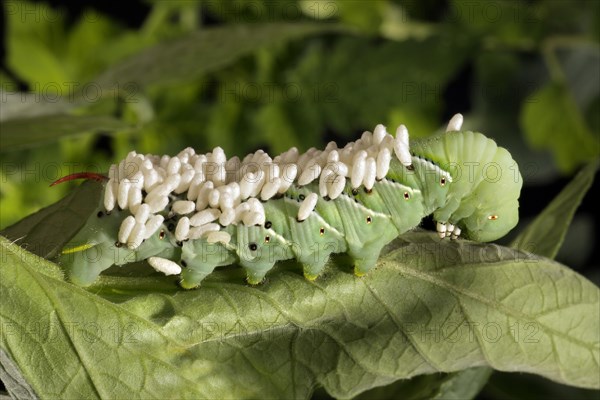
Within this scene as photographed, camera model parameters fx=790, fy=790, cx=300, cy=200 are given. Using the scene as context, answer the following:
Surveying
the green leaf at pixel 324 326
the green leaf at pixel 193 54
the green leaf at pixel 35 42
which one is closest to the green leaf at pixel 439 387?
the green leaf at pixel 324 326

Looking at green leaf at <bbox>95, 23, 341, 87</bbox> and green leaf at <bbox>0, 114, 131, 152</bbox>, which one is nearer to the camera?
green leaf at <bbox>0, 114, 131, 152</bbox>

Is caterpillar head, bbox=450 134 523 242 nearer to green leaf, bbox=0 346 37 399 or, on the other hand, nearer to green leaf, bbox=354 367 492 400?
green leaf, bbox=354 367 492 400

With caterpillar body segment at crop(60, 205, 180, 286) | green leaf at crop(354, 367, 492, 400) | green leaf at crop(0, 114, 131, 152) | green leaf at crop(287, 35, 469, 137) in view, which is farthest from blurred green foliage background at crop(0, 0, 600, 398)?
caterpillar body segment at crop(60, 205, 180, 286)

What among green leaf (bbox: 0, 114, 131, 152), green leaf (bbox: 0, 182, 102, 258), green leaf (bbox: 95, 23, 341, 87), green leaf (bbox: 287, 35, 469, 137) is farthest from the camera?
green leaf (bbox: 287, 35, 469, 137)

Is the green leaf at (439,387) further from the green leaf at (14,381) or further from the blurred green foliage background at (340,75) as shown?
the blurred green foliage background at (340,75)

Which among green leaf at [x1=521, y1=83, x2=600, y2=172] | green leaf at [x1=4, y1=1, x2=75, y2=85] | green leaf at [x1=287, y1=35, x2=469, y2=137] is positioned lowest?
green leaf at [x1=521, y1=83, x2=600, y2=172]

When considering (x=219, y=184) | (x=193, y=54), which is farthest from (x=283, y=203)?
(x=193, y=54)
